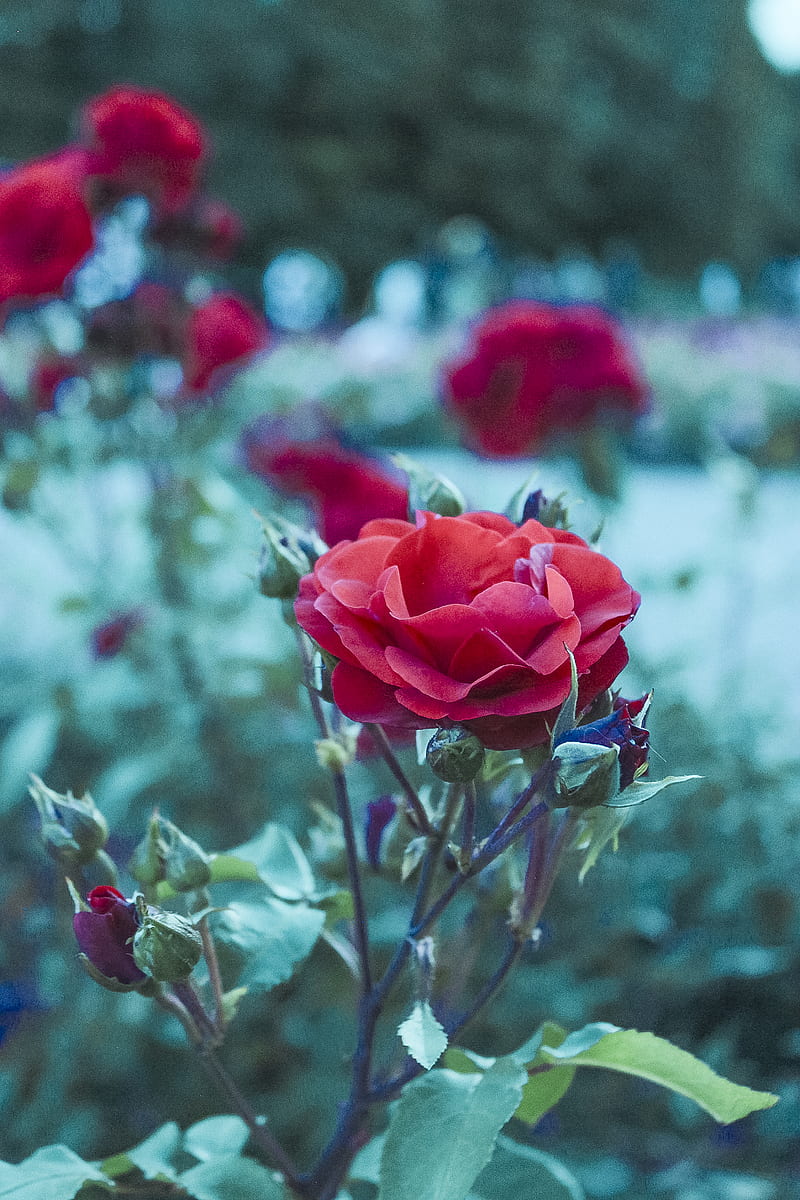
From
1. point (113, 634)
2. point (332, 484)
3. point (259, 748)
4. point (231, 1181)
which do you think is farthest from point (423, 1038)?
point (259, 748)

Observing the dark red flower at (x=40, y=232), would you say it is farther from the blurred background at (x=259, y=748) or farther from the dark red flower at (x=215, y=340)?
the dark red flower at (x=215, y=340)

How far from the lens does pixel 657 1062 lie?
1.46ft

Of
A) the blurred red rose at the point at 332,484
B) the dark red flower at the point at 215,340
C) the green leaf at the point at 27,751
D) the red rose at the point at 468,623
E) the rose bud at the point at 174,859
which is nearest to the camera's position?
the red rose at the point at 468,623

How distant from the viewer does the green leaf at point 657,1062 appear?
0.43 meters

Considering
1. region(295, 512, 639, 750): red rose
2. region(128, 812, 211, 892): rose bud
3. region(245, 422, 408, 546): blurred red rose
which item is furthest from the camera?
region(245, 422, 408, 546): blurred red rose

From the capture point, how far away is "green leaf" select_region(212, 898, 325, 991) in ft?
1.59

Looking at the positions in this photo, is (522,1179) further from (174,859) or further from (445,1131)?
(174,859)

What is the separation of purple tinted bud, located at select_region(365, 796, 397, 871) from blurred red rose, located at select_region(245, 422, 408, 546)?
34 cm

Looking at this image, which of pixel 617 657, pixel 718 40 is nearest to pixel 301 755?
pixel 617 657

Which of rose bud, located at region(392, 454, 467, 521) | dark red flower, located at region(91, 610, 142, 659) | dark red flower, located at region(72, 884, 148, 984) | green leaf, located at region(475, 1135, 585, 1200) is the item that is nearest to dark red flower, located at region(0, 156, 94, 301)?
dark red flower, located at region(91, 610, 142, 659)

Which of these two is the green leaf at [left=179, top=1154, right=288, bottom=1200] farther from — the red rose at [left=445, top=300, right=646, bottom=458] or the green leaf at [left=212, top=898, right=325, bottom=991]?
the red rose at [left=445, top=300, right=646, bottom=458]

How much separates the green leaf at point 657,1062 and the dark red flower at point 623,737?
0.43 feet

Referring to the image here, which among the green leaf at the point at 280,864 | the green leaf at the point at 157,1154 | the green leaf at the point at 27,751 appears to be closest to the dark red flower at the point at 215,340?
the green leaf at the point at 27,751

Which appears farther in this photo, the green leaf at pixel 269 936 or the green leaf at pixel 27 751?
the green leaf at pixel 27 751
